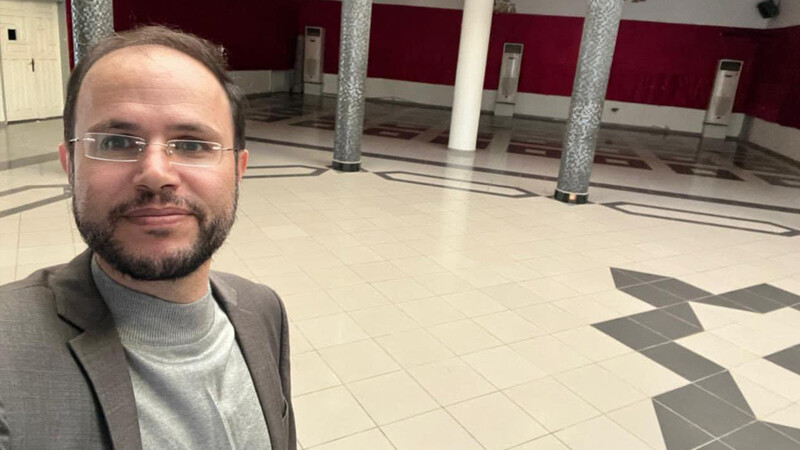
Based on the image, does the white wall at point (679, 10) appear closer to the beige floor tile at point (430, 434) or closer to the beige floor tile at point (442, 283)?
the beige floor tile at point (442, 283)

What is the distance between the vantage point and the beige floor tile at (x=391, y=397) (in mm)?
2645

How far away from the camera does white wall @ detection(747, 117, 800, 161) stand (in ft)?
39.0

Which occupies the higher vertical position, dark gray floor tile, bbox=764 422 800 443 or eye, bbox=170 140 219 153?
eye, bbox=170 140 219 153

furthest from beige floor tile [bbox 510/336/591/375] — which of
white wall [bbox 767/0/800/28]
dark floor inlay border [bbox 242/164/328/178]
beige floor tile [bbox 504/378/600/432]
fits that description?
white wall [bbox 767/0/800/28]

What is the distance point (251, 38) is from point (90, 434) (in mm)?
15360

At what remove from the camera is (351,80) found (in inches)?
296

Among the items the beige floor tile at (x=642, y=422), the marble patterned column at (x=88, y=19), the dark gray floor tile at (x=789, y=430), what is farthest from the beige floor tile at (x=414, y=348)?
the marble patterned column at (x=88, y=19)

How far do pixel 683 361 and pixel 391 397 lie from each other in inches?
72.5

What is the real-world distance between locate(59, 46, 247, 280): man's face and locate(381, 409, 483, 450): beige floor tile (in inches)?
70.3

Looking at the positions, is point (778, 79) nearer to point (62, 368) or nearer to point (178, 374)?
point (178, 374)

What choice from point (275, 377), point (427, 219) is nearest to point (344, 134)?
point (427, 219)

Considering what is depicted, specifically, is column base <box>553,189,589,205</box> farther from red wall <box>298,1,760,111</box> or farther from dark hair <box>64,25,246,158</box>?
red wall <box>298,1,760,111</box>

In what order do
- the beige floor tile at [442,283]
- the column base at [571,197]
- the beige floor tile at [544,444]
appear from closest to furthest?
the beige floor tile at [544,444]
the beige floor tile at [442,283]
the column base at [571,197]

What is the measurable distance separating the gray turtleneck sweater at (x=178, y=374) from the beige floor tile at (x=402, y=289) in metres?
2.88
